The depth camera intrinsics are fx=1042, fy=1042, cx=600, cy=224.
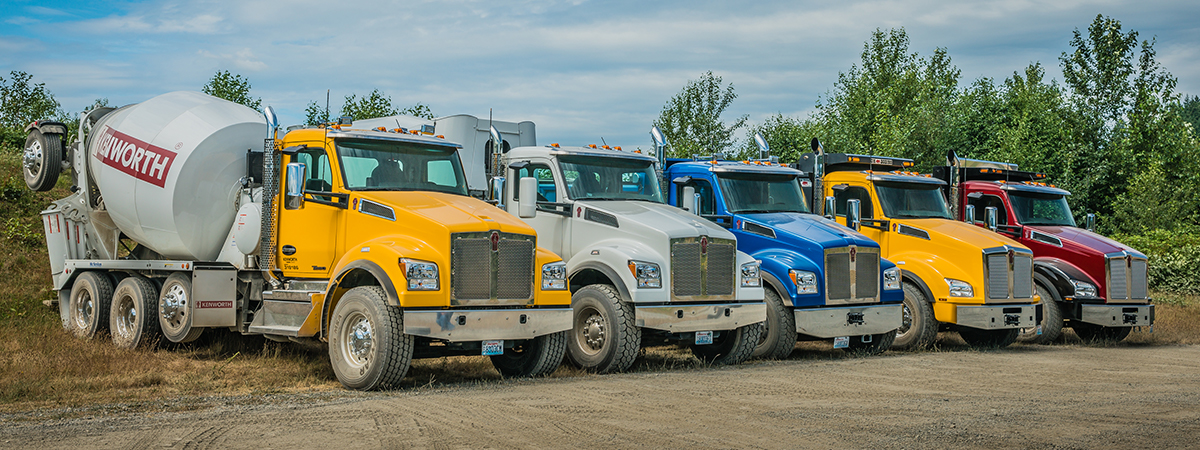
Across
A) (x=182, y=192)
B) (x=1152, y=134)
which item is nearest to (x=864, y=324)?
(x=182, y=192)

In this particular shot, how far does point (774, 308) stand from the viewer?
1395cm

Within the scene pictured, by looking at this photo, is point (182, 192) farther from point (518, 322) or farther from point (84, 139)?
point (518, 322)

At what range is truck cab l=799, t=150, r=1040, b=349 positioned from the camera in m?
15.7

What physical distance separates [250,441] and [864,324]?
30.2 feet

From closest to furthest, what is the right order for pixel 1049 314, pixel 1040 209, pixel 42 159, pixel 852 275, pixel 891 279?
pixel 852 275 < pixel 891 279 < pixel 42 159 < pixel 1049 314 < pixel 1040 209

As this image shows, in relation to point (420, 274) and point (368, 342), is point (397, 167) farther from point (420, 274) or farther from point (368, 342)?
point (368, 342)

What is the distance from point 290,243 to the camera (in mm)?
12094

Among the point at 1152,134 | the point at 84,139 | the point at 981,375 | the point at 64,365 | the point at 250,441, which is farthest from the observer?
the point at 1152,134

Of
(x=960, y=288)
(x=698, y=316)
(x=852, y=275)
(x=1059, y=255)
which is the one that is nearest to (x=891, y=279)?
(x=852, y=275)

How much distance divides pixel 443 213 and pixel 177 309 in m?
4.84

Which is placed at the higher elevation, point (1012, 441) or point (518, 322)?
point (518, 322)

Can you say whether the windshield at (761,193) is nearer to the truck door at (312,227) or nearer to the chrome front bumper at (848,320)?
the chrome front bumper at (848,320)

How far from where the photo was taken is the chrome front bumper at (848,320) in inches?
544

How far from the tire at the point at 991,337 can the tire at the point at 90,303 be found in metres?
13.2
